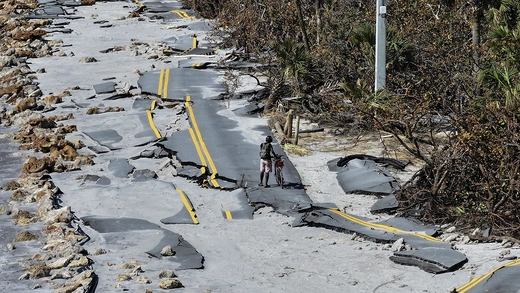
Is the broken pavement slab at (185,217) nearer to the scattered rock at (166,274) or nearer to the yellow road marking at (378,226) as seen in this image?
the yellow road marking at (378,226)

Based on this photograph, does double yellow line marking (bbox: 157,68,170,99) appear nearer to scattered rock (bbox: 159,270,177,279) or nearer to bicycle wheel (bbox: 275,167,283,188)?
bicycle wheel (bbox: 275,167,283,188)

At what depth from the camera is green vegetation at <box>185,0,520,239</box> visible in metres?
20.1

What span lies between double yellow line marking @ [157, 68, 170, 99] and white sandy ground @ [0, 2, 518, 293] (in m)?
4.00

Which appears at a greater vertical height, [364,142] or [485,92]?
[485,92]

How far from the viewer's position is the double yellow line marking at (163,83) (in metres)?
33.9

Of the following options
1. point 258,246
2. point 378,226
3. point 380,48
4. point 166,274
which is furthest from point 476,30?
point 166,274

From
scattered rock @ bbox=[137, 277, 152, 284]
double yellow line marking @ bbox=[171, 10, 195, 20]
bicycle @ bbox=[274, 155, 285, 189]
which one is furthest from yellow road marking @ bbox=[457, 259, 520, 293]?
double yellow line marking @ bbox=[171, 10, 195, 20]

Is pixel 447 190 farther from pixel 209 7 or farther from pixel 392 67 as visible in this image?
pixel 209 7

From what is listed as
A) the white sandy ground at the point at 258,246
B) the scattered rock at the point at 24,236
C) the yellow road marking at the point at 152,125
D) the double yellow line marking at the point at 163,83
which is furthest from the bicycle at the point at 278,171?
the double yellow line marking at the point at 163,83

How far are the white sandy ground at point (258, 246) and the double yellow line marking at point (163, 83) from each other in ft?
13.1

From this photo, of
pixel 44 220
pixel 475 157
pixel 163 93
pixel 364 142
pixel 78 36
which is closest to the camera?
pixel 475 157

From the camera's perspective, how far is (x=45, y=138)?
29.6 metres

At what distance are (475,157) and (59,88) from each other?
70.2 feet

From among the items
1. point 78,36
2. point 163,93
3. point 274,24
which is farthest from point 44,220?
point 78,36
